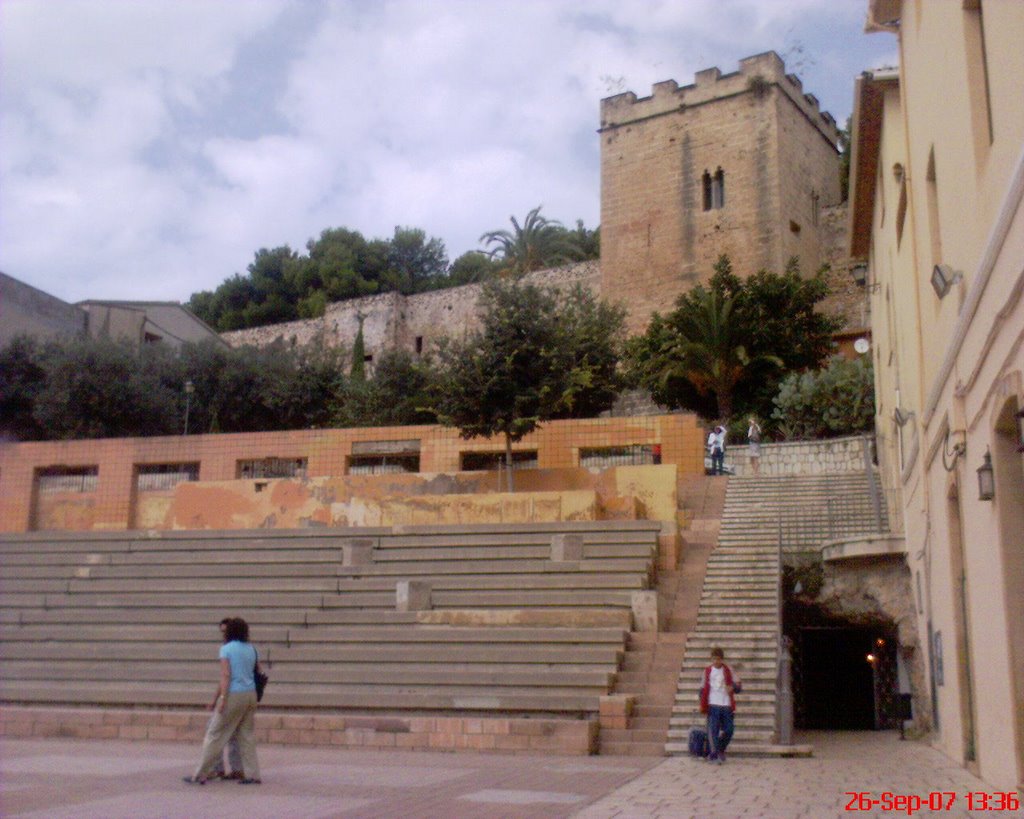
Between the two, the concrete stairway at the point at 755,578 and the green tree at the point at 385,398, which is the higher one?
the green tree at the point at 385,398

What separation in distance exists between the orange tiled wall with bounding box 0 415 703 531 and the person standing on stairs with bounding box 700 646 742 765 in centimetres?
1086

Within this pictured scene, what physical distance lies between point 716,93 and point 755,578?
90.0 ft

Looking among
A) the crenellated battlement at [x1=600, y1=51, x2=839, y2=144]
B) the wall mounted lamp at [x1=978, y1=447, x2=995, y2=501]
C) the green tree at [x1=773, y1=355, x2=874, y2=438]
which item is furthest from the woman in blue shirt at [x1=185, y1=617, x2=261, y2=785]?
the crenellated battlement at [x1=600, y1=51, x2=839, y2=144]

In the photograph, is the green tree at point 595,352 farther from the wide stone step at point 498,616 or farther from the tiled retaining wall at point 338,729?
the tiled retaining wall at point 338,729

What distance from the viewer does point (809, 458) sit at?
71.0 ft

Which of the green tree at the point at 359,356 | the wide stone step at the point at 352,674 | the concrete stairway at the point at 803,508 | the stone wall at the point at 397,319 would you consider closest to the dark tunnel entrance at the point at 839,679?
the concrete stairway at the point at 803,508

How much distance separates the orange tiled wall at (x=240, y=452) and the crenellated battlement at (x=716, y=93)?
68.3 feet

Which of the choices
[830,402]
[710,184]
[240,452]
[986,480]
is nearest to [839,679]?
[830,402]

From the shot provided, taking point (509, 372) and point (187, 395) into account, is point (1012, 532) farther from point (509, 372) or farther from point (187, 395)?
point (187, 395)

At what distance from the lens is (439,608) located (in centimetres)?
1432

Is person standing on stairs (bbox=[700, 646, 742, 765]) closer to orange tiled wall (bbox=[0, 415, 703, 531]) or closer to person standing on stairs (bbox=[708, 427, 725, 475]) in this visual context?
orange tiled wall (bbox=[0, 415, 703, 531])

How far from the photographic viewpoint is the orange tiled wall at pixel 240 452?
21375 millimetres

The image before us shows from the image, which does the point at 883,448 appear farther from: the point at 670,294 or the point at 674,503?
the point at 670,294

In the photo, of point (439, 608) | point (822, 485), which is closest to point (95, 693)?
point (439, 608)
